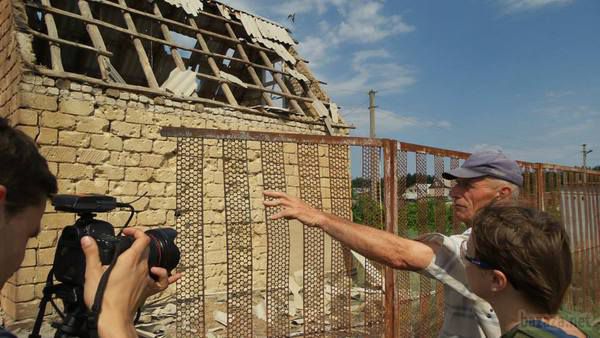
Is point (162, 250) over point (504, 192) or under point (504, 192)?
under

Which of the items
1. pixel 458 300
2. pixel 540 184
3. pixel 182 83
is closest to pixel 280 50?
pixel 182 83

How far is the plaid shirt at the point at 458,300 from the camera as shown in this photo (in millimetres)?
1733

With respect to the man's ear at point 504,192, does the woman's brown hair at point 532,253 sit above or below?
below

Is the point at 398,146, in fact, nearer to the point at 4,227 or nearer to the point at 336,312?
the point at 336,312

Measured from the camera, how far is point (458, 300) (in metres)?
1.84

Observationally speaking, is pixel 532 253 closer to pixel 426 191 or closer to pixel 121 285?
pixel 121 285

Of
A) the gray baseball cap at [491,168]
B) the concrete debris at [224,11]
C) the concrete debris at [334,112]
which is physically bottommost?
the gray baseball cap at [491,168]

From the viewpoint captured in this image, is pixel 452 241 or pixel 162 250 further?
pixel 452 241

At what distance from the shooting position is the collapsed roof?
22.0ft

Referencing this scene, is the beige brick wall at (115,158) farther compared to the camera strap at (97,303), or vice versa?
the beige brick wall at (115,158)

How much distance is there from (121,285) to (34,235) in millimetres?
243

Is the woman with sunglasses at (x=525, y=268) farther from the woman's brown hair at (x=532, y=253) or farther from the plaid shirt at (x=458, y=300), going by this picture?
the plaid shirt at (x=458, y=300)

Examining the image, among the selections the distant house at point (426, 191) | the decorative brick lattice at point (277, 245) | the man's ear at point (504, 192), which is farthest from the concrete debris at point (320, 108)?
the man's ear at point (504, 192)

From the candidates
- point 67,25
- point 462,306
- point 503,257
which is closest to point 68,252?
point 503,257
